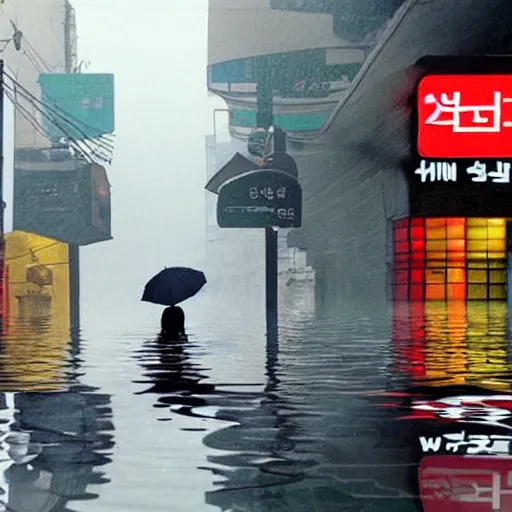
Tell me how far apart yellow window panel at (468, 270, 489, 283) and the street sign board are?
15.4 feet

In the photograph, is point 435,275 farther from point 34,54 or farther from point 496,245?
point 34,54

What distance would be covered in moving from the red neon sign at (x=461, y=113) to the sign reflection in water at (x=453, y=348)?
9.09ft

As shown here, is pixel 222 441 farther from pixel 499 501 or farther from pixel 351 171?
pixel 351 171


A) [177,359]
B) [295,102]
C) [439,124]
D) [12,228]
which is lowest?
[177,359]

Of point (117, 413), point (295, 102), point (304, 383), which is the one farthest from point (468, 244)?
point (117, 413)

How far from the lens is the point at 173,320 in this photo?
13672mm

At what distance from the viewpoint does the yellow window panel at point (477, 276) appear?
25281mm

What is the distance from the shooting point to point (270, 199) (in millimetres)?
21875

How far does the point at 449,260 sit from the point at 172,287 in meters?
14.2

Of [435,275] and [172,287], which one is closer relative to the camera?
[172,287]

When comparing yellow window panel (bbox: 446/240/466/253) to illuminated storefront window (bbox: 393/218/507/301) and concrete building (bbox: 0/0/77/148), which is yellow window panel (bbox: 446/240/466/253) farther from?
concrete building (bbox: 0/0/77/148)

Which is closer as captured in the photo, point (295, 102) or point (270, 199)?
point (270, 199)

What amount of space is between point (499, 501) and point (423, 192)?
1916 centimetres

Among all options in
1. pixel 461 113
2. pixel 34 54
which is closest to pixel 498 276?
pixel 461 113
